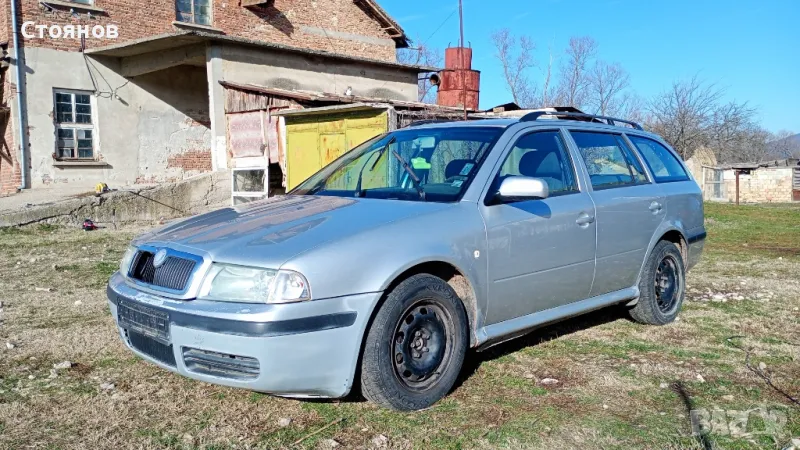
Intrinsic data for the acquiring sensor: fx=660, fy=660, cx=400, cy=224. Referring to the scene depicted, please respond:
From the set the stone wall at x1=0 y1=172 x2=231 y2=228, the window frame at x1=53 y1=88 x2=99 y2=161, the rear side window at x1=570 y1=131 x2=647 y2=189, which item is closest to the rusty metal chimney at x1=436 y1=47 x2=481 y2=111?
the stone wall at x1=0 y1=172 x2=231 y2=228

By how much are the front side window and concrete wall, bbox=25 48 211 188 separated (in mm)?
14474

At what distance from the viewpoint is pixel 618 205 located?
4.79m

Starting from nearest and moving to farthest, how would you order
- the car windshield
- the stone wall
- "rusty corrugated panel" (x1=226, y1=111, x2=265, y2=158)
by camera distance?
the car windshield < the stone wall < "rusty corrugated panel" (x1=226, y1=111, x2=265, y2=158)

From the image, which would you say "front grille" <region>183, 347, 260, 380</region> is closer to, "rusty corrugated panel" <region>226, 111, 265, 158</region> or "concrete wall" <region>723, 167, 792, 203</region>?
"rusty corrugated panel" <region>226, 111, 265, 158</region>

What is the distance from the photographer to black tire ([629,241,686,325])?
16.9 feet

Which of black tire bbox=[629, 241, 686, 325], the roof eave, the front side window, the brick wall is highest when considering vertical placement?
the brick wall

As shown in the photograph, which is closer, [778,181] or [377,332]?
[377,332]

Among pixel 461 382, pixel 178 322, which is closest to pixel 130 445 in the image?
pixel 178 322

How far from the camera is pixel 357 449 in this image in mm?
3051

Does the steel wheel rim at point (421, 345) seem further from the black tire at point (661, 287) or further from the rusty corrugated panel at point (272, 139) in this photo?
the rusty corrugated panel at point (272, 139)

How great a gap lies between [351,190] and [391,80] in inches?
642

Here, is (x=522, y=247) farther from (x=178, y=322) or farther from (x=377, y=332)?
(x=178, y=322)

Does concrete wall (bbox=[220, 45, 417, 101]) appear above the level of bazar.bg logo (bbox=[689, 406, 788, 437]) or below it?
above

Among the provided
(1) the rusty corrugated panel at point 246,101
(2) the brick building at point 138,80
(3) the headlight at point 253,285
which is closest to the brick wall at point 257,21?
(2) the brick building at point 138,80
